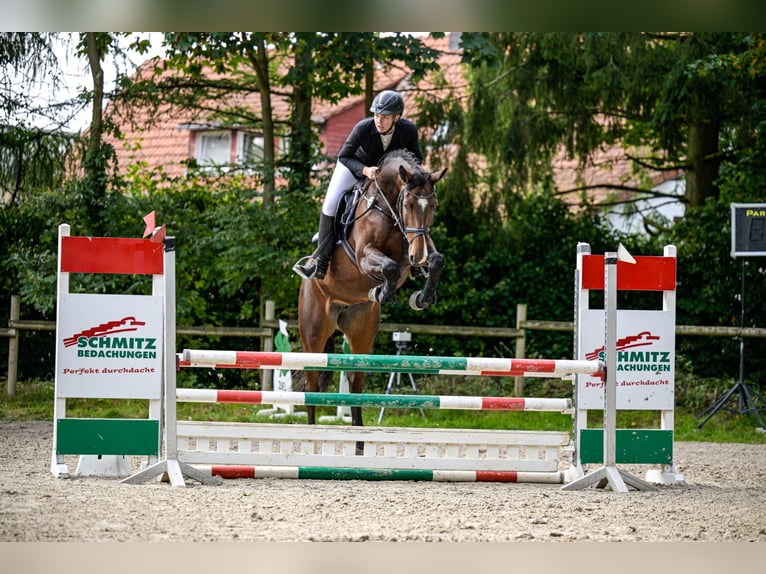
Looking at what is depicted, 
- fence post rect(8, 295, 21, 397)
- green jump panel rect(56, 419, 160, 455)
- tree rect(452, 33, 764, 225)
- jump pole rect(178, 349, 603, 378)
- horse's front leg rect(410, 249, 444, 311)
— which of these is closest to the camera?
jump pole rect(178, 349, 603, 378)

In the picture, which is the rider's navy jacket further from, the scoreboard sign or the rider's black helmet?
the scoreboard sign

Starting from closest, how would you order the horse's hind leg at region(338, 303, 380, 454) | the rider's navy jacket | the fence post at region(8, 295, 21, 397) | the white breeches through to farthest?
the rider's navy jacket → the white breeches → the horse's hind leg at region(338, 303, 380, 454) → the fence post at region(8, 295, 21, 397)

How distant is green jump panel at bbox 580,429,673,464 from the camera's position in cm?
498

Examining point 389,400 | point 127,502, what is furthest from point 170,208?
point 127,502

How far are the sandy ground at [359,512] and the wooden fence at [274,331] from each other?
3831 mm

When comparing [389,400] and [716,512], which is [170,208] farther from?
[716,512]

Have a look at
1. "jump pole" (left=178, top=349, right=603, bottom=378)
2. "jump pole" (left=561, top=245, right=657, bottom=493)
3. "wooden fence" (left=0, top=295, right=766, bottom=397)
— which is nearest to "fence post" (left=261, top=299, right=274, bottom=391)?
"wooden fence" (left=0, top=295, right=766, bottom=397)

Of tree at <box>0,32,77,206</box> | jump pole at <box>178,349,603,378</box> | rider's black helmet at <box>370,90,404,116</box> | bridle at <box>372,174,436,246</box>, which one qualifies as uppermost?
tree at <box>0,32,77,206</box>

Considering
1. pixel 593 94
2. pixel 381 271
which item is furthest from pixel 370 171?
pixel 593 94

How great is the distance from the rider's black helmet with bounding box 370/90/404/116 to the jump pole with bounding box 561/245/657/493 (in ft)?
4.27

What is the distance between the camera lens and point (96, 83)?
939cm

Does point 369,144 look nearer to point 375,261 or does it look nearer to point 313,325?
point 375,261

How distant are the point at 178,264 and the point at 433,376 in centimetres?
261

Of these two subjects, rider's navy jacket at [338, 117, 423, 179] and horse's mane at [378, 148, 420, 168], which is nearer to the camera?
horse's mane at [378, 148, 420, 168]
